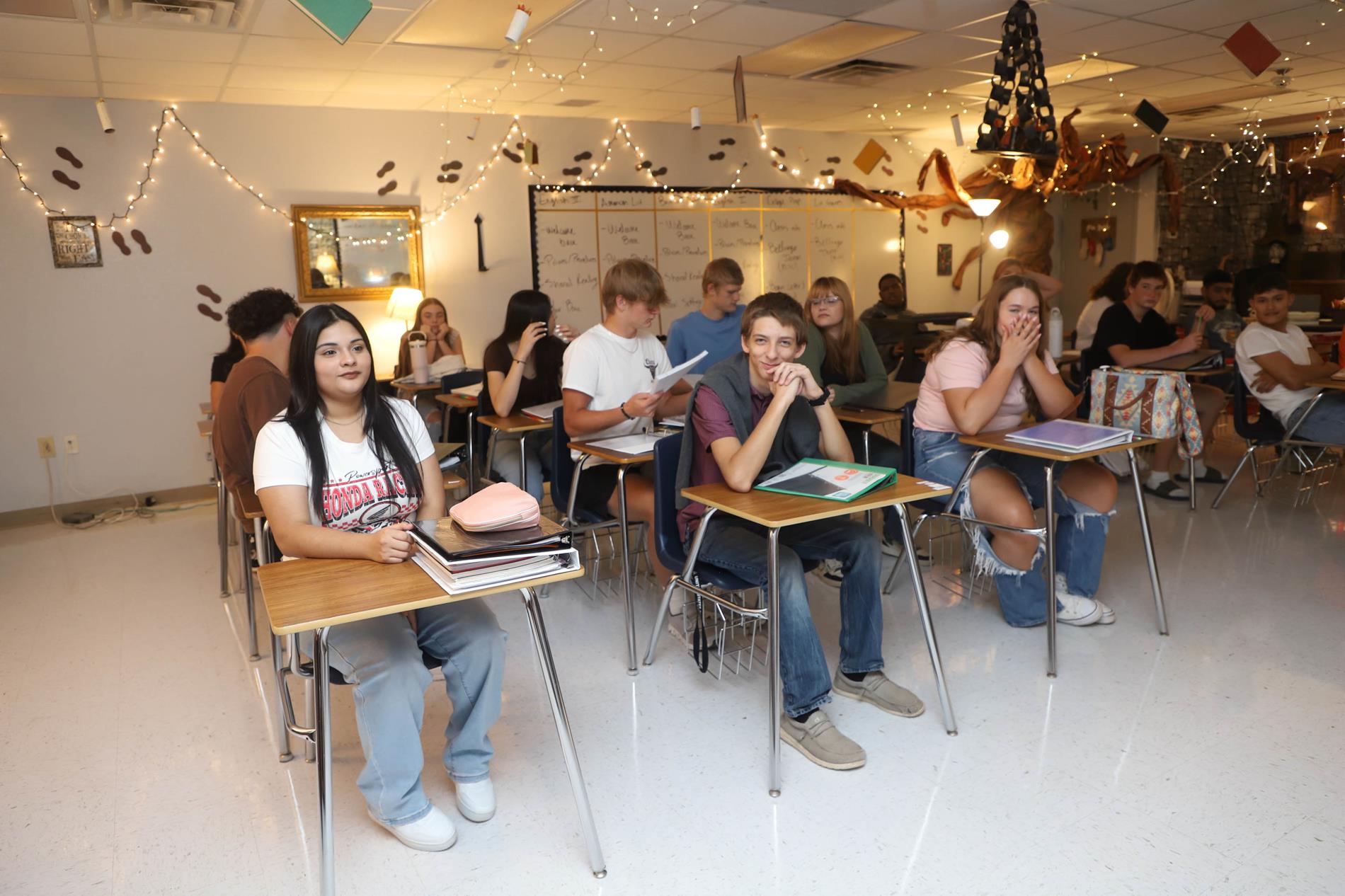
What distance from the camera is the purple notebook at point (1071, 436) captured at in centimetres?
278

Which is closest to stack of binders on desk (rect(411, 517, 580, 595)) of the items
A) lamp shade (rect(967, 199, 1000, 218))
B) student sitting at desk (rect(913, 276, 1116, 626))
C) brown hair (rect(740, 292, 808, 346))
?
brown hair (rect(740, 292, 808, 346))

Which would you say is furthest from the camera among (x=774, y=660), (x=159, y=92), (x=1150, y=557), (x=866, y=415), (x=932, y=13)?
(x=159, y=92)

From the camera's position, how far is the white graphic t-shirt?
2014mm

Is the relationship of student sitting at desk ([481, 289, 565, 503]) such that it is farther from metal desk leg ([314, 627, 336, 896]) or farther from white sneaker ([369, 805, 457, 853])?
metal desk leg ([314, 627, 336, 896])

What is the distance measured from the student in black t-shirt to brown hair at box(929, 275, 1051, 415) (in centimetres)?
200

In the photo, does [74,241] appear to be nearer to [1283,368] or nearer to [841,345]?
[841,345]

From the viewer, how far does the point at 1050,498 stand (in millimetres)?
2832

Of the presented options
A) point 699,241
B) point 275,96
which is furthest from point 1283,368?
point 275,96

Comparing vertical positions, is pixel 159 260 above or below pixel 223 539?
above

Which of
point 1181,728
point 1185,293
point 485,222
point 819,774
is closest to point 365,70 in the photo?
point 485,222

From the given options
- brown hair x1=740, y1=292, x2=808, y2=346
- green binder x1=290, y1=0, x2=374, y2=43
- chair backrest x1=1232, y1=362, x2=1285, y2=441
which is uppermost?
green binder x1=290, y1=0, x2=374, y2=43

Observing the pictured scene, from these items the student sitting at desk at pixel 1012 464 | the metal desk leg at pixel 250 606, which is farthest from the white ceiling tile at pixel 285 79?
the student sitting at desk at pixel 1012 464

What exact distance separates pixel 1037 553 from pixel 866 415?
2.90ft

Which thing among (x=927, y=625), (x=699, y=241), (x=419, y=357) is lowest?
(x=927, y=625)
